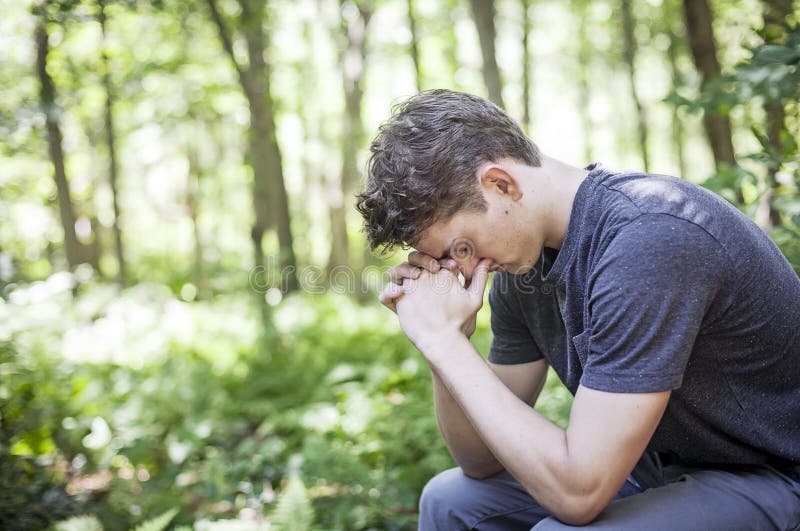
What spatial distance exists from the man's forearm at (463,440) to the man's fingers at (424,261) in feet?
1.20

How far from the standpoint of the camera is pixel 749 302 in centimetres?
164

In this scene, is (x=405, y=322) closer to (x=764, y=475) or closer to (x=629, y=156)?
(x=764, y=475)

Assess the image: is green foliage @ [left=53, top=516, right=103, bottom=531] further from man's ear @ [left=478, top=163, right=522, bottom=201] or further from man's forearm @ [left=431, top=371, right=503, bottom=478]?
man's ear @ [left=478, top=163, right=522, bottom=201]

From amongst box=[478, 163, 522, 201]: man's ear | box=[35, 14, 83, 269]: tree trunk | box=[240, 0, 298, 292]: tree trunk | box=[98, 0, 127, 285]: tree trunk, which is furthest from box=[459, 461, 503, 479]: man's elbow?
box=[98, 0, 127, 285]: tree trunk

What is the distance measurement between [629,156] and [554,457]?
3028cm

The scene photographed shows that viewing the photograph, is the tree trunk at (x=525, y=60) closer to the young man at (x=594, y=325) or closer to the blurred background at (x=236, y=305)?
the blurred background at (x=236, y=305)

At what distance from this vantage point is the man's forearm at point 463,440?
214cm

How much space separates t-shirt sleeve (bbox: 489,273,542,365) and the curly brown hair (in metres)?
0.48

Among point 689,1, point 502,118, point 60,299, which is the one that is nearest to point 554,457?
point 502,118

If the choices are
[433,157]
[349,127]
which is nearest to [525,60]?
[349,127]

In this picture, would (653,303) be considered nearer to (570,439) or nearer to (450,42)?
(570,439)

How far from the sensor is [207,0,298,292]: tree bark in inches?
281

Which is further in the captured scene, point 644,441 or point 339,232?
point 339,232

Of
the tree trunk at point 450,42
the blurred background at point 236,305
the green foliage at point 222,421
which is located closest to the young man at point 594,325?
the blurred background at point 236,305
